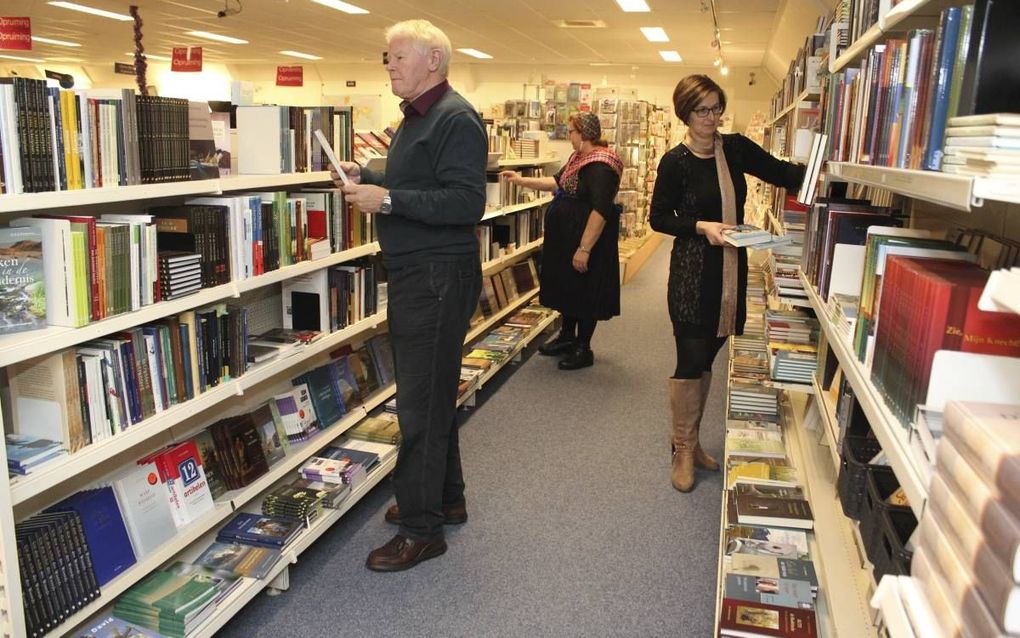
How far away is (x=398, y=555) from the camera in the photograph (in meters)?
2.68

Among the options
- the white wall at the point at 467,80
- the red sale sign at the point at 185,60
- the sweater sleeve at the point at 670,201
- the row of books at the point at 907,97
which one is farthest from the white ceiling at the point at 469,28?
the row of books at the point at 907,97

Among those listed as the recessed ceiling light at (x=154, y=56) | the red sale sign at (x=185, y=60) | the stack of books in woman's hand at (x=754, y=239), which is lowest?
the stack of books in woman's hand at (x=754, y=239)

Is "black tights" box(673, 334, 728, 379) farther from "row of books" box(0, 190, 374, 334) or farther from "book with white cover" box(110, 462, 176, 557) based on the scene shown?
"book with white cover" box(110, 462, 176, 557)

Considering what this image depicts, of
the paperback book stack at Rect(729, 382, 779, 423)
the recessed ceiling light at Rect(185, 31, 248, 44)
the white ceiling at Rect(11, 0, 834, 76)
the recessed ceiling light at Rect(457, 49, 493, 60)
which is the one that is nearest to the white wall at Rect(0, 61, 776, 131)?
the white ceiling at Rect(11, 0, 834, 76)

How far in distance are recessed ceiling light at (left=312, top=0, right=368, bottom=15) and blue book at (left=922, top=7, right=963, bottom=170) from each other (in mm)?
8772

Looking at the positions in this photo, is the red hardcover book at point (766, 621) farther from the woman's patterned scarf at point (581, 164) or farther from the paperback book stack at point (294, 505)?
the woman's patterned scarf at point (581, 164)

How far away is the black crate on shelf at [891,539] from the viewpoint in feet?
4.82

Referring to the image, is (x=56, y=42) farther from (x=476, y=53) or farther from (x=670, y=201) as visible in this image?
(x=670, y=201)

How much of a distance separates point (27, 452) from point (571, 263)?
3.74m

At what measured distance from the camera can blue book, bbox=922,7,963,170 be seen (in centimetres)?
124

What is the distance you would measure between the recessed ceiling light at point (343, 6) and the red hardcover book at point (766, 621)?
8677 millimetres

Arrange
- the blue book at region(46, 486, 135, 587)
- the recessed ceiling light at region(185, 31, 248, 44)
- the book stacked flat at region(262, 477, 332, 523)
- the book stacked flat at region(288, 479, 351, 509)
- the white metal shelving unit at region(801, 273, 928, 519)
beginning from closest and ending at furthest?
1. the white metal shelving unit at region(801, 273, 928, 519)
2. the blue book at region(46, 486, 135, 587)
3. the book stacked flat at region(262, 477, 332, 523)
4. the book stacked flat at region(288, 479, 351, 509)
5. the recessed ceiling light at region(185, 31, 248, 44)

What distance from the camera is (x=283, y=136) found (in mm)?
2703

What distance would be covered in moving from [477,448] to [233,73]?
1583 cm
